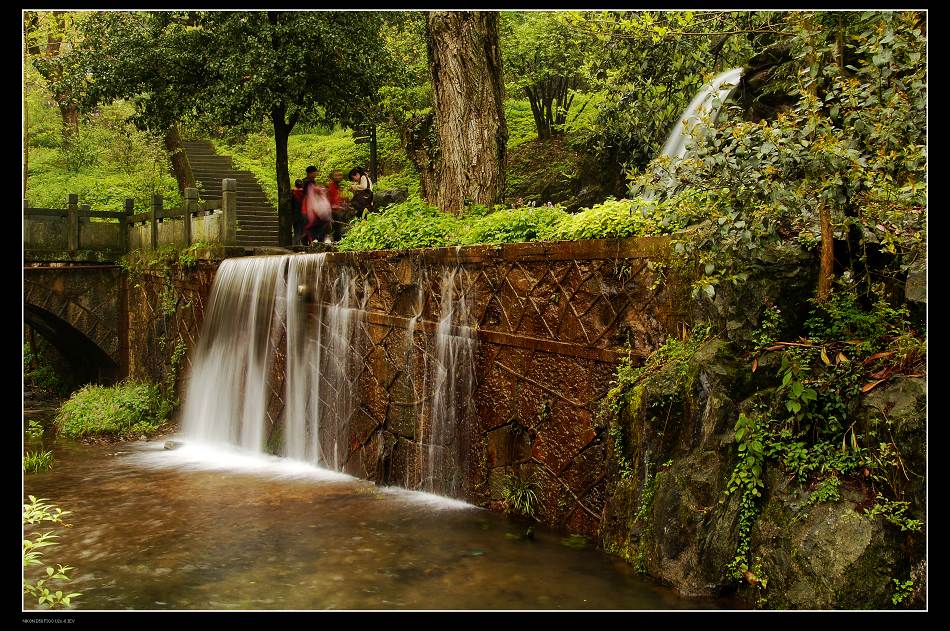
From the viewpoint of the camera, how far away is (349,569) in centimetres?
735

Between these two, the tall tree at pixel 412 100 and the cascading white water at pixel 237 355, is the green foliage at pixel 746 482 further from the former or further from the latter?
the tall tree at pixel 412 100

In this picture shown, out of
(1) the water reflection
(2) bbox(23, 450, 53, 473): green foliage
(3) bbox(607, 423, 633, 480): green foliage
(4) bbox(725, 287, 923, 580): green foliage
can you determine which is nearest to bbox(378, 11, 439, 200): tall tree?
(1) the water reflection

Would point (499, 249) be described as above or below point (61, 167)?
below

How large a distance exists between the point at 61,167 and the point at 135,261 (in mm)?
14492

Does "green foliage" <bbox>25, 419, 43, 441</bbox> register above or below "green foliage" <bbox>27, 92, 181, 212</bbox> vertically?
below

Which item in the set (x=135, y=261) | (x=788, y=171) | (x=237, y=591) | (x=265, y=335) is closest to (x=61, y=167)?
(x=135, y=261)

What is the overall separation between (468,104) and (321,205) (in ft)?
16.7

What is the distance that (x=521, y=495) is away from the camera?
8773 millimetres

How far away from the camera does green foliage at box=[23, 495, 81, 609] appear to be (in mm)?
4418

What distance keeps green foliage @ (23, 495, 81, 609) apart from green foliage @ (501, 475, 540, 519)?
4.33 m

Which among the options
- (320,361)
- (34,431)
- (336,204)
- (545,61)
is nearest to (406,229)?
(320,361)

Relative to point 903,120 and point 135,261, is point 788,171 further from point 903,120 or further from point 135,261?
point 135,261

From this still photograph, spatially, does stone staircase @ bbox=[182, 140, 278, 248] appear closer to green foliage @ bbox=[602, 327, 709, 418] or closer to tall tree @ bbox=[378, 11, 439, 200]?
tall tree @ bbox=[378, 11, 439, 200]

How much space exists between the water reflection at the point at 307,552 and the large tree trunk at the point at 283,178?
1080 centimetres
